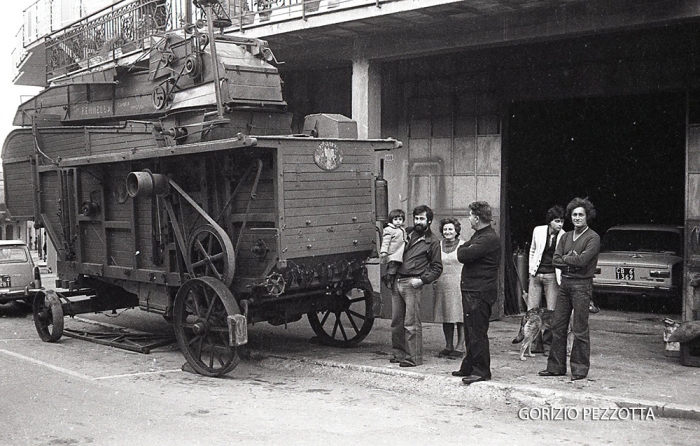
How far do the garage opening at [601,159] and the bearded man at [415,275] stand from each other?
555 cm

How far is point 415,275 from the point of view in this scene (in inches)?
355

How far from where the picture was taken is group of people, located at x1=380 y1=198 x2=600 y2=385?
8.09m

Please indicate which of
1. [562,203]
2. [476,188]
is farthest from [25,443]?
[562,203]

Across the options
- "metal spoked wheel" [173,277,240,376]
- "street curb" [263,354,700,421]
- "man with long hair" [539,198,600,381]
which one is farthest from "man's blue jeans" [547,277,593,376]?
"metal spoked wheel" [173,277,240,376]

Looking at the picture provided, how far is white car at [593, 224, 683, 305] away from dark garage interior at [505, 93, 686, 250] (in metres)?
1.59

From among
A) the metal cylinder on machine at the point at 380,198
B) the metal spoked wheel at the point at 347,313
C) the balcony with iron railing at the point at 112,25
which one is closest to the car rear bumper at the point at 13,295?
the balcony with iron railing at the point at 112,25

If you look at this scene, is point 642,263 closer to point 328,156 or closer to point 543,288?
point 543,288

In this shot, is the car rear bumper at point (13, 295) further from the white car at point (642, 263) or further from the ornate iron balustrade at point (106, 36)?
the white car at point (642, 263)

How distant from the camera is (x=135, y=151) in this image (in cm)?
995

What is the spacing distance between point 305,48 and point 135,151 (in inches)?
182

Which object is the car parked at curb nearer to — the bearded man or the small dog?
the bearded man

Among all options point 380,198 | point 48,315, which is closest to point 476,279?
point 380,198

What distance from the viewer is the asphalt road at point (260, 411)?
6386 millimetres

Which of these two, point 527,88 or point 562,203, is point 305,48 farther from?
point 562,203
